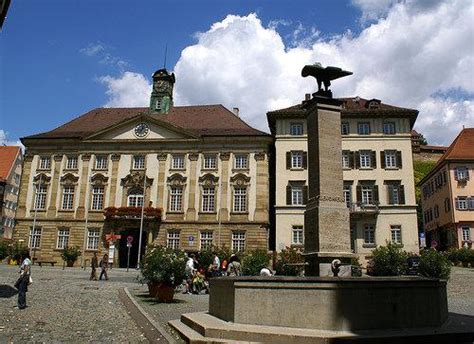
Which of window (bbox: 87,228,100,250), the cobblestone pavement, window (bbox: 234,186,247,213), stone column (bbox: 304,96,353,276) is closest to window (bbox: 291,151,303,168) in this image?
window (bbox: 234,186,247,213)

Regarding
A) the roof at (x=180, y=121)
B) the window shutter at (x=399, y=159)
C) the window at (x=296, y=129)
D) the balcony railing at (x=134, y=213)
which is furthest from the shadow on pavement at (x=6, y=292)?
the window shutter at (x=399, y=159)

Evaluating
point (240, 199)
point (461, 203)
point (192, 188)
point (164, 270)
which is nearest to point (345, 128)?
point (240, 199)

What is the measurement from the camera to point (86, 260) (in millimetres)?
43062

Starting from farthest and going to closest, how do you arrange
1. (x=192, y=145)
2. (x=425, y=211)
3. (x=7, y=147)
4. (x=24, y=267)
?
(x=7, y=147) < (x=425, y=211) < (x=192, y=145) < (x=24, y=267)

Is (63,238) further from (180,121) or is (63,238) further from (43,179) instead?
(180,121)

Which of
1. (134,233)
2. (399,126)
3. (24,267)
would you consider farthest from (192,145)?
(24,267)

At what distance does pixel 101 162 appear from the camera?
45.9 metres

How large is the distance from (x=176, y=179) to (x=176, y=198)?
183cm

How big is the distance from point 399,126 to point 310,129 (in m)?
32.4

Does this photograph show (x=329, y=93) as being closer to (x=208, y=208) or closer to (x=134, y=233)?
(x=208, y=208)

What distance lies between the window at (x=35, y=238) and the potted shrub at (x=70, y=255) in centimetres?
406

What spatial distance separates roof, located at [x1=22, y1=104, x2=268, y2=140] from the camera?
150 ft

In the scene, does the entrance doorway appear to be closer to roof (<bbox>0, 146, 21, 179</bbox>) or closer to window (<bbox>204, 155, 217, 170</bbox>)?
window (<bbox>204, 155, 217, 170</bbox>)

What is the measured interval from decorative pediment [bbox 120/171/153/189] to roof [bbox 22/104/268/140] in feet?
19.3
